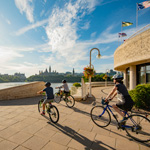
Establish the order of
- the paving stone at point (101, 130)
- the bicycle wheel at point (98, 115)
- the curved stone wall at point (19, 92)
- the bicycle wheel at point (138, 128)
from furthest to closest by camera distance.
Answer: the curved stone wall at point (19, 92) < the bicycle wheel at point (98, 115) < the paving stone at point (101, 130) < the bicycle wheel at point (138, 128)

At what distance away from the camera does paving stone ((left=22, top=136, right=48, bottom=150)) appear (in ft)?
8.65

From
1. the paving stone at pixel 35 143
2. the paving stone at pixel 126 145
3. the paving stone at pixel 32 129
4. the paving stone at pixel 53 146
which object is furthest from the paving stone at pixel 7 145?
the paving stone at pixel 126 145

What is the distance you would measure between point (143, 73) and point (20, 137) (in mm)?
14253

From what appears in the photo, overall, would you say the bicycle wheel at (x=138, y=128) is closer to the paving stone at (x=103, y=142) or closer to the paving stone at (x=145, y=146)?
the paving stone at (x=145, y=146)

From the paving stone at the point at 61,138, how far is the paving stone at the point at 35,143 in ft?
0.96

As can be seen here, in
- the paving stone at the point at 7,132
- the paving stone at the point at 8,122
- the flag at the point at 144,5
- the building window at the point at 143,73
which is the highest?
the flag at the point at 144,5

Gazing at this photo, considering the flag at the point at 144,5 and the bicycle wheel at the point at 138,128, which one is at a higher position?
the flag at the point at 144,5

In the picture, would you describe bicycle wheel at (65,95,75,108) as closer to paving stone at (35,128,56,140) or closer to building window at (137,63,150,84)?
paving stone at (35,128,56,140)

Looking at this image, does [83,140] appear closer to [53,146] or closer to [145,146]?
[53,146]

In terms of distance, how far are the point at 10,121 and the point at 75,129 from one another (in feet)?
9.69

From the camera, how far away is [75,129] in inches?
140

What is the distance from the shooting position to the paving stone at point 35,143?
264cm

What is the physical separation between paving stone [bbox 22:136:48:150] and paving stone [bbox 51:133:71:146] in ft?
0.96

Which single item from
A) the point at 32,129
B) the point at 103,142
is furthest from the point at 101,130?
the point at 32,129
